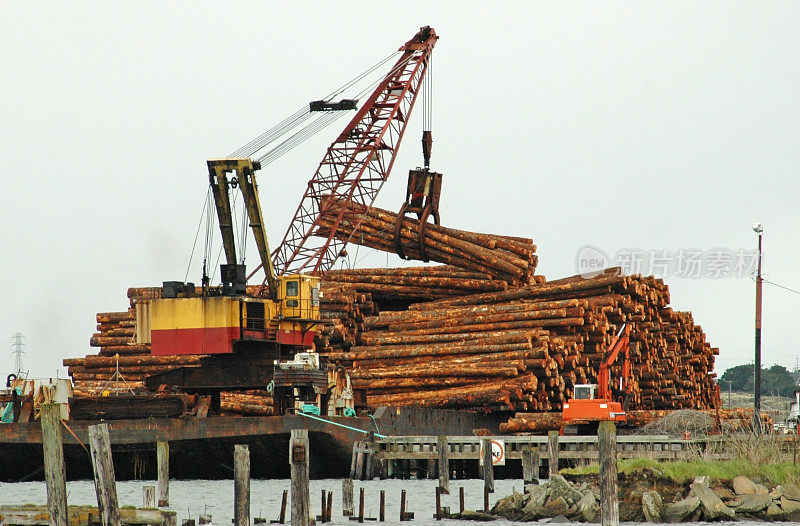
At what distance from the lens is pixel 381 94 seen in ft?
170

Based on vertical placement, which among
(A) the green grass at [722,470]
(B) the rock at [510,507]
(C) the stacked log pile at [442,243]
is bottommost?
(B) the rock at [510,507]

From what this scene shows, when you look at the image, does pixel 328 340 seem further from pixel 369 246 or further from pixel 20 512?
pixel 20 512

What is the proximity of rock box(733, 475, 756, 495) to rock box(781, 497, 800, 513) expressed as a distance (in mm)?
581

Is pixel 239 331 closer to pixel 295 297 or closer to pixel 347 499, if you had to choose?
pixel 295 297

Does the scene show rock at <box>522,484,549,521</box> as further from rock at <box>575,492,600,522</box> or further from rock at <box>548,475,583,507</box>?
rock at <box>575,492,600,522</box>

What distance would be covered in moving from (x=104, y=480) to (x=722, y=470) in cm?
1177

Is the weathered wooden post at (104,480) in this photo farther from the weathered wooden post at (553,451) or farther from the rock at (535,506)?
the weathered wooden post at (553,451)

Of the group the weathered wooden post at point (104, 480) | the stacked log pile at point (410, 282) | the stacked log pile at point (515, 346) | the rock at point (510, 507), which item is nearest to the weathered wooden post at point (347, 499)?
the rock at point (510, 507)

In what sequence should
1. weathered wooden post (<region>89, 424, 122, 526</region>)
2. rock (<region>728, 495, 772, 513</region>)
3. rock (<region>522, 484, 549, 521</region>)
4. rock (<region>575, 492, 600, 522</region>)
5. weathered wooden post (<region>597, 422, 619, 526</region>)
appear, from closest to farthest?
weathered wooden post (<region>89, 424, 122, 526</region>) → weathered wooden post (<region>597, 422, 619, 526</region>) → rock (<region>728, 495, 772, 513</region>) → rock (<region>575, 492, 600, 522</region>) → rock (<region>522, 484, 549, 521</region>)

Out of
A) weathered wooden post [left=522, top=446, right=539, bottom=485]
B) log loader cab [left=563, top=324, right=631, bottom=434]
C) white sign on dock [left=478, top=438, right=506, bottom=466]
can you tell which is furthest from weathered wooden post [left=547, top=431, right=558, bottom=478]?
log loader cab [left=563, top=324, right=631, bottom=434]

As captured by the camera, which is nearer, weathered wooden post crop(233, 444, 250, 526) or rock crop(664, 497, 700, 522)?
weathered wooden post crop(233, 444, 250, 526)

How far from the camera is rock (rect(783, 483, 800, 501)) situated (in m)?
21.4

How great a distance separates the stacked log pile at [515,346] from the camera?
40250 millimetres

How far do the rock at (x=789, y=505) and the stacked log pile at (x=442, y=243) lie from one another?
2444cm
